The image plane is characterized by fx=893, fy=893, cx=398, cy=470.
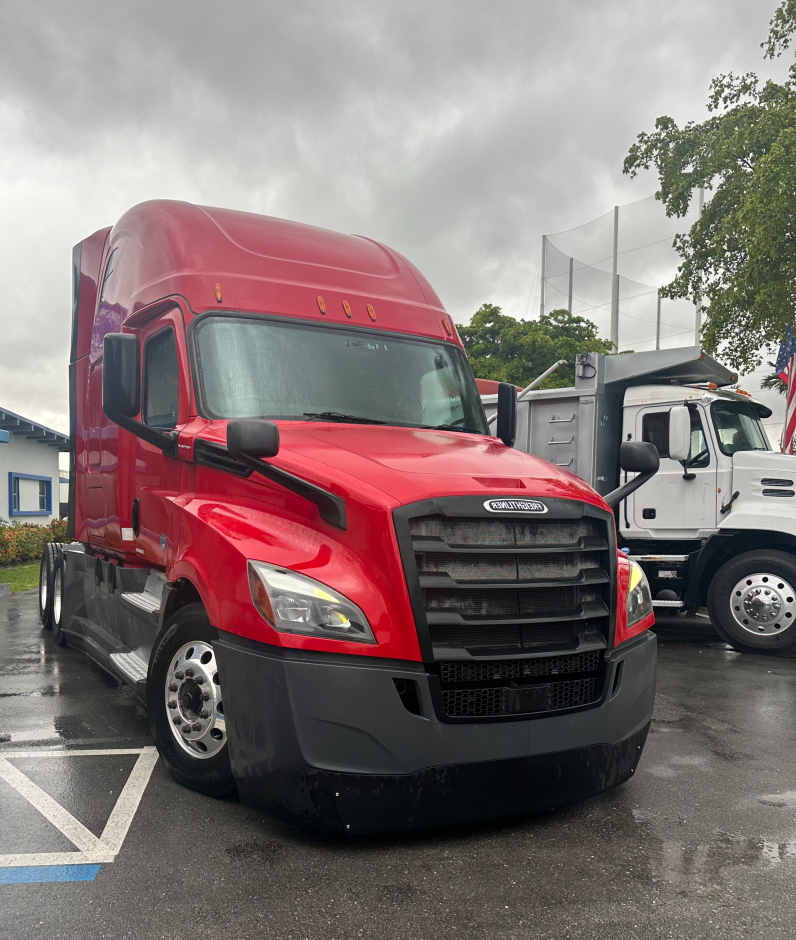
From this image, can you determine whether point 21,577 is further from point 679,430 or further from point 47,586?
point 679,430

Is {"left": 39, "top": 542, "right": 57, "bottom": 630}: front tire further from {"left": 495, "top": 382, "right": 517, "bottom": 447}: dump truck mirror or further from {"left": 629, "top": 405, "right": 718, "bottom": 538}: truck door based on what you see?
{"left": 629, "top": 405, "right": 718, "bottom": 538}: truck door

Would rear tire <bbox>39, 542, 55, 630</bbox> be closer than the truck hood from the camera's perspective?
No

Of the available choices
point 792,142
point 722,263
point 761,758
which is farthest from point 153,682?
point 722,263

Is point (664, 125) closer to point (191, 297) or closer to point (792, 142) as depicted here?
point (792, 142)

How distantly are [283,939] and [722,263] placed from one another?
18441 millimetres

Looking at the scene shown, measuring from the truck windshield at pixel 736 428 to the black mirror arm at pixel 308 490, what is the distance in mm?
6955

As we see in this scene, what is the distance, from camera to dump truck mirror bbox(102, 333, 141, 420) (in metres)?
5.40

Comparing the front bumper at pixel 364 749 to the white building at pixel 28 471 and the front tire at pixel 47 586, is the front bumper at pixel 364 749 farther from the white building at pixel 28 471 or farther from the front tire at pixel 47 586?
the white building at pixel 28 471

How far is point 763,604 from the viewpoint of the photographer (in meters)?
9.40

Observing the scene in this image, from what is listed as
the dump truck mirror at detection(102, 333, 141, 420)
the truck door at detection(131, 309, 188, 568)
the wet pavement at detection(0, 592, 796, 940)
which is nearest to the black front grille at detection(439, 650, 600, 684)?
the wet pavement at detection(0, 592, 796, 940)

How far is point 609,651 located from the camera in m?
4.26

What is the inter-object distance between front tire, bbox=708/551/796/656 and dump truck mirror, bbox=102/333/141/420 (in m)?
6.82

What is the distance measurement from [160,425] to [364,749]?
269cm

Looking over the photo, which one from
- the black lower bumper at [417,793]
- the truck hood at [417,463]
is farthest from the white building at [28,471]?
the black lower bumper at [417,793]
